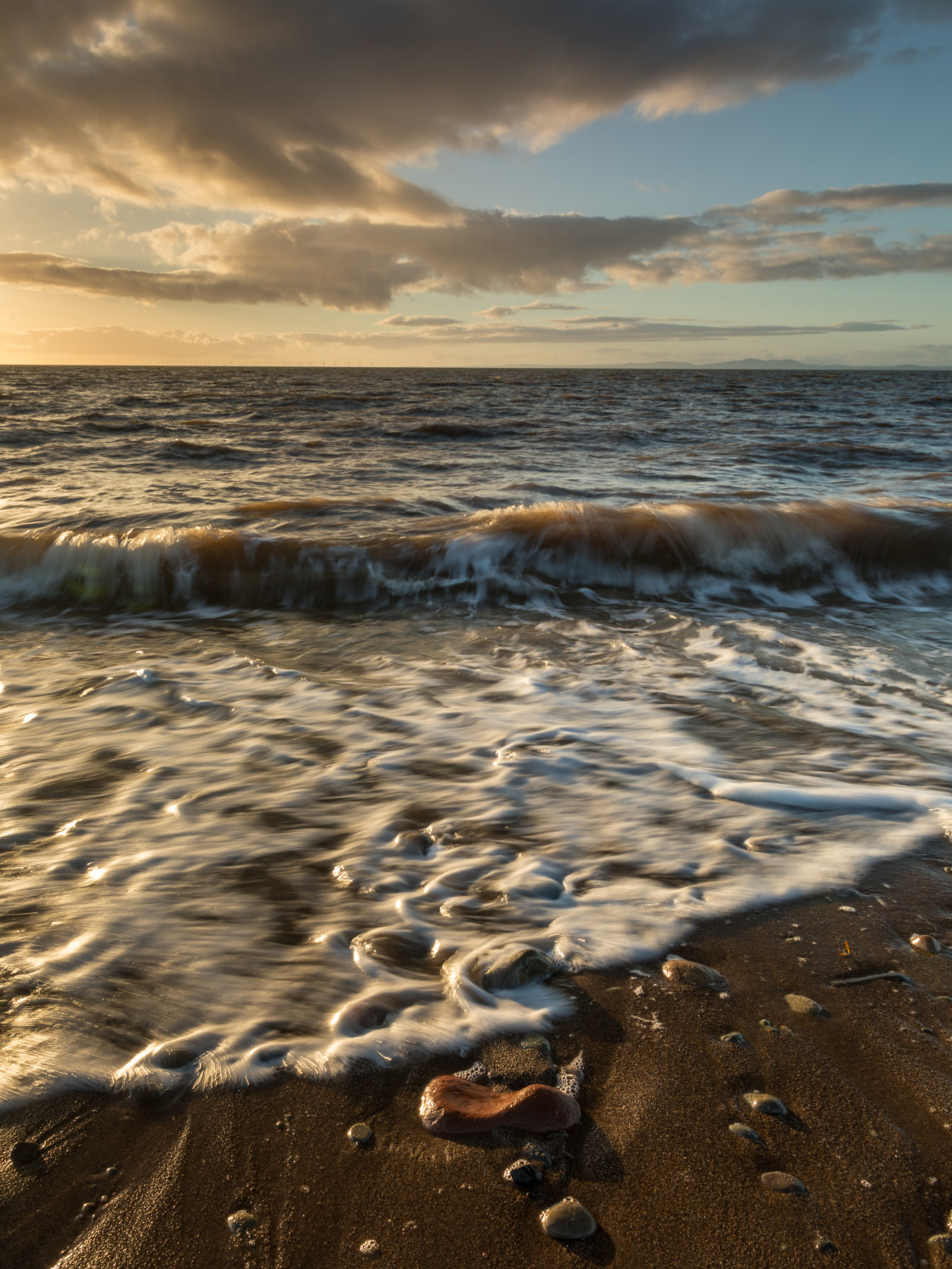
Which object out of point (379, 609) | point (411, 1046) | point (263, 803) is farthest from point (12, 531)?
point (411, 1046)

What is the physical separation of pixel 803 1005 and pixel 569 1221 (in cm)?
81

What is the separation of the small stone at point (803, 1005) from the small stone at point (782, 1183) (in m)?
0.45

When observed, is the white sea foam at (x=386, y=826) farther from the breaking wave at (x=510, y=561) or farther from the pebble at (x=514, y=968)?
the breaking wave at (x=510, y=561)

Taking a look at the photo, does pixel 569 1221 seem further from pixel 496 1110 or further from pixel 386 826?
pixel 386 826

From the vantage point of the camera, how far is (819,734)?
3295 millimetres

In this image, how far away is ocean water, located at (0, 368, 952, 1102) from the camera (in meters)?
1.75

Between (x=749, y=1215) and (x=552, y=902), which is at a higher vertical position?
(x=749, y=1215)

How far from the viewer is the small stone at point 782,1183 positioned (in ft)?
4.09

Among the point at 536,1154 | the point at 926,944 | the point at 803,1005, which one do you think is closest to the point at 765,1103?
the point at 803,1005

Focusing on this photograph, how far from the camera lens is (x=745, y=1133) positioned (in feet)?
4.45

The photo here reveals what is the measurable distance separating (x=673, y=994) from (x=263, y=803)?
161cm

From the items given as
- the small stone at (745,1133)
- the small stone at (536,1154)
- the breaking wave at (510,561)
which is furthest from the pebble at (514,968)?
the breaking wave at (510,561)

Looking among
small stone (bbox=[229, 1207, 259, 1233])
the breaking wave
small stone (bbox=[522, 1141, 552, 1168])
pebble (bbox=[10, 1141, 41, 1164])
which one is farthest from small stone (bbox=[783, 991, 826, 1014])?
the breaking wave

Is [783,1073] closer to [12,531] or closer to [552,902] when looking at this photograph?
[552,902]
